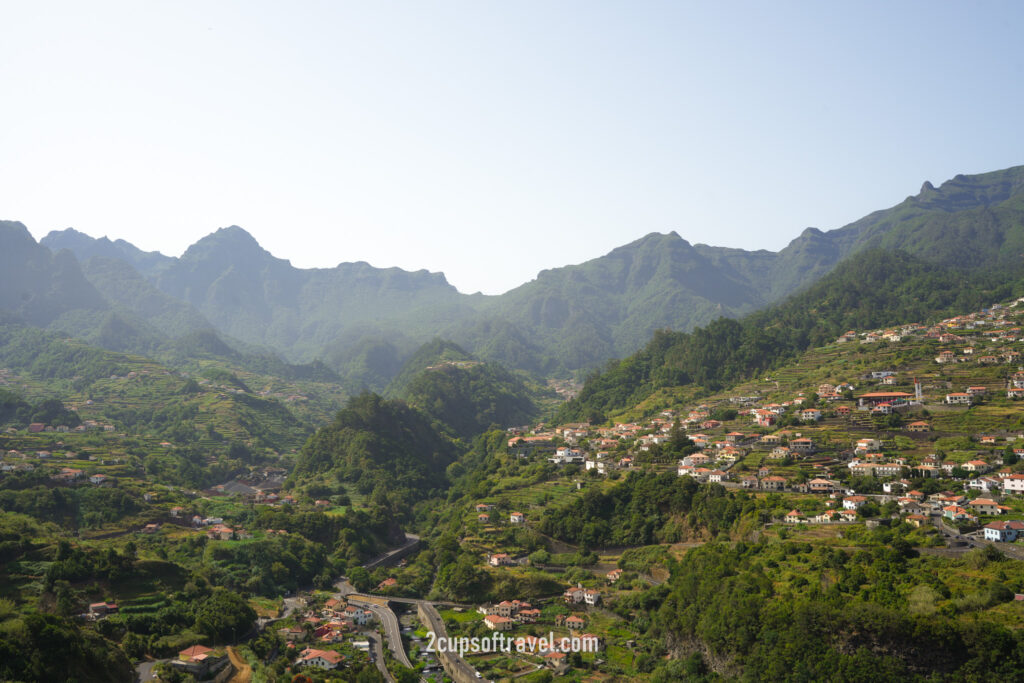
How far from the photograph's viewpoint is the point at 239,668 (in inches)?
1399

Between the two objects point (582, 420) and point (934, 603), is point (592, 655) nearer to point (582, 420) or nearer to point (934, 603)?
point (934, 603)

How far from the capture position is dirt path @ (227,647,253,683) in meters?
34.2

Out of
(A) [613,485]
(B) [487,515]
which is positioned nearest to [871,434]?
(A) [613,485]

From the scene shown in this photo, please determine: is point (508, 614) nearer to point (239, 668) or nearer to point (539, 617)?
point (539, 617)

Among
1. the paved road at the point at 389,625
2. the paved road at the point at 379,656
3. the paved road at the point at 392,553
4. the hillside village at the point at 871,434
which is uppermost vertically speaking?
the hillside village at the point at 871,434

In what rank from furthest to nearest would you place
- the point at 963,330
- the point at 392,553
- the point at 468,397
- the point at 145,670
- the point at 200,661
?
the point at 468,397 < the point at 963,330 < the point at 392,553 < the point at 200,661 < the point at 145,670

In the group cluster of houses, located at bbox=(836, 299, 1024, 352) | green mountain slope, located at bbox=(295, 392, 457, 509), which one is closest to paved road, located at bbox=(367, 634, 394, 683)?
green mountain slope, located at bbox=(295, 392, 457, 509)

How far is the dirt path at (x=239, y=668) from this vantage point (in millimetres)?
34188

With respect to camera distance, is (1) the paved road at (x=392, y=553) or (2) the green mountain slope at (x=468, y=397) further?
(2) the green mountain slope at (x=468, y=397)

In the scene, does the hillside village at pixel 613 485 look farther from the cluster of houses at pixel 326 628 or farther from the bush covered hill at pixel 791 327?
the bush covered hill at pixel 791 327

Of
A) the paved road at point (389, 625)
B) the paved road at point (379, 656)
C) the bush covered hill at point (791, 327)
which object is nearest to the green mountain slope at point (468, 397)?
the bush covered hill at point (791, 327)

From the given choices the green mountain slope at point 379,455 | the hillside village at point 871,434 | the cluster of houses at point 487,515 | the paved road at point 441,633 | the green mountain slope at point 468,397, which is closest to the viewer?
the paved road at point 441,633

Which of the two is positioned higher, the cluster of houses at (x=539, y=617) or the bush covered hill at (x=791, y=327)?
the bush covered hill at (x=791, y=327)

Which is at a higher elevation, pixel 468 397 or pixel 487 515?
pixel 468 397
